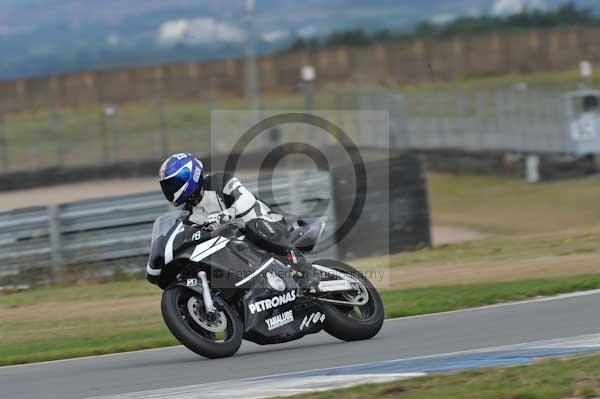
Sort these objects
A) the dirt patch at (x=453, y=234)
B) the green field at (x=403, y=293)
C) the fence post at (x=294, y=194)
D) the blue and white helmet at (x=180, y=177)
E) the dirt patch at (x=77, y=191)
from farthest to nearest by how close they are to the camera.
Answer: the dirt patch at (x=77, y=191) < the dirt patch at (x=453, y=234) < the fence post at (x=294, y=194) < the green field at (x=403, y=293) < the blue and white helmet at (x=180, y=177)

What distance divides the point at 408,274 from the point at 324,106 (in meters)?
26.7

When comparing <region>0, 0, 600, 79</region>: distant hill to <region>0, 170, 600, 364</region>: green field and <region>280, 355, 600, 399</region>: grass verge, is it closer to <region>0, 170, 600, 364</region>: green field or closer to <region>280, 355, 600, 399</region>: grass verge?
<region>0, 170, 600, 364</region>: green field

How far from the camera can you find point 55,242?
1502 cm

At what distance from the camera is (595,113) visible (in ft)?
99.3

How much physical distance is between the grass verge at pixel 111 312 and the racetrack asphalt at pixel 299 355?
A: 67 cm

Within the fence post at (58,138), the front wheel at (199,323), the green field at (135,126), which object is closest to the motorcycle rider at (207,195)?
the front wheel at (199,323)

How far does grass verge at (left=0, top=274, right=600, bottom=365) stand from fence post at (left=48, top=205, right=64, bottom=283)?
92 centimetres

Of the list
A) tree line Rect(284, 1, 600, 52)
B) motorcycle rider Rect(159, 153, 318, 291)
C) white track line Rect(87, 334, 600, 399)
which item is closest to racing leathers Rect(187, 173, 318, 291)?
motorcycle rider Rect(159, 153, 318, 291)

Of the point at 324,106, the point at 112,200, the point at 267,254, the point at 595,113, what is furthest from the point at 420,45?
the point at 267,254

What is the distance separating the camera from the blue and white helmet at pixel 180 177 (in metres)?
8.15

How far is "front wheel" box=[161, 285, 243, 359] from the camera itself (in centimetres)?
790

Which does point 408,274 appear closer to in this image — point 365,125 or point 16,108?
point 365,125

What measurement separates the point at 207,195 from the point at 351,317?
62.0 inches

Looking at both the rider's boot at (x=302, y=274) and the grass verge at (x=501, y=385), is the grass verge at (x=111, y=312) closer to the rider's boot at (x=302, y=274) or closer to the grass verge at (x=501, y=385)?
the rider's boot at (x=302, y=274)
